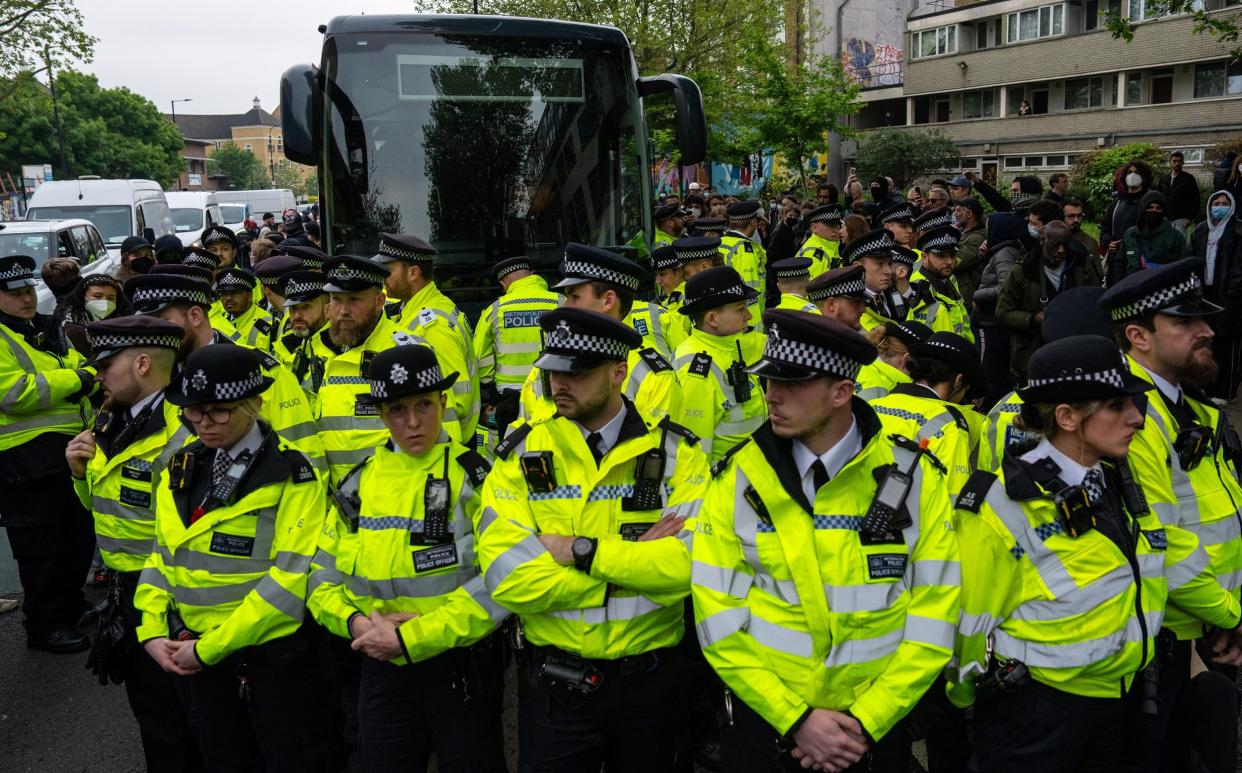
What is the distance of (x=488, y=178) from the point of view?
290 inches

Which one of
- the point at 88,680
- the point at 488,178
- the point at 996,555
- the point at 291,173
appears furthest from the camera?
the point at 291,173

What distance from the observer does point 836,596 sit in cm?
278

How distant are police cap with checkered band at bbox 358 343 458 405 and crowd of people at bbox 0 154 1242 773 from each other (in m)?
0.01

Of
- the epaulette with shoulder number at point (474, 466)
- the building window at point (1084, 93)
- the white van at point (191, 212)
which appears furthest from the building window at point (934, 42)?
the epaulette with shoulder number at point (474, 466)

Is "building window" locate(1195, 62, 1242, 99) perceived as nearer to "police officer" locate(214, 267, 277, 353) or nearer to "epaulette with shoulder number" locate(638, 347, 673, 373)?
"police officer" locate(214, 267, 277, 353)

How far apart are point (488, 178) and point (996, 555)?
209 inches

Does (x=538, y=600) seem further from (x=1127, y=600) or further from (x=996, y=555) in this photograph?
(x=1127, y=600)

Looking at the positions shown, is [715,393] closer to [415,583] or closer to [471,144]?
[415,583]

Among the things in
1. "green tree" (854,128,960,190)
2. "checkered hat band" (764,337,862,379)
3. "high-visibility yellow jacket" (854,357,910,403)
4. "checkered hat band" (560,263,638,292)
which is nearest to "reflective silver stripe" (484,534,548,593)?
"checkered hat band" (764,337,862,379)

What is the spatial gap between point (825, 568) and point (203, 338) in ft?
12.5

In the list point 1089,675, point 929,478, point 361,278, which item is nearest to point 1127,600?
point 1089,675

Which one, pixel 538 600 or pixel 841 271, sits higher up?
pixel 841 271

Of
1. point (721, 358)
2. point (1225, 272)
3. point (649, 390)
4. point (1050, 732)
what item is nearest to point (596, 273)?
point (649, 390)

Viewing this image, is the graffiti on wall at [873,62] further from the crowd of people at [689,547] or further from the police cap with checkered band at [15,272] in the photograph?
the crowd of people at [689,547]
